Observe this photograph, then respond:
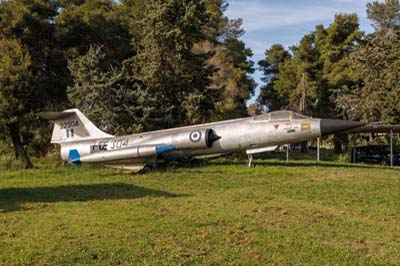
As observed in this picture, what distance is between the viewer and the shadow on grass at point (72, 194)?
11.2 m

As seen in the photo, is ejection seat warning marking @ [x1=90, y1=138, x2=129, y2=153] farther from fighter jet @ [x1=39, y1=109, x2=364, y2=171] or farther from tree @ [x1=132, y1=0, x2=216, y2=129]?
tree @ [x1=132, y1=0, x2=216, y2=129]

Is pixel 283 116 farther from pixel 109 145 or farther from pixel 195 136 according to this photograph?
pixel 109 145

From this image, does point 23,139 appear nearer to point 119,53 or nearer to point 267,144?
point 119,53

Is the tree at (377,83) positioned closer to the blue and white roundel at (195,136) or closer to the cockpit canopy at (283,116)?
the cockpit canopy at (283,116)

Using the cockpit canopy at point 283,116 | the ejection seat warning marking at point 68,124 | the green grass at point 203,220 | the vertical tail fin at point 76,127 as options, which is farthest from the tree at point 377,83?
the ejection seat warning marking at point 68,124

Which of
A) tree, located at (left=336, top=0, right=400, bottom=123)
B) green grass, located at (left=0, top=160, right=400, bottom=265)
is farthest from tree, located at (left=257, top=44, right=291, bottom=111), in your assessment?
green grass, located at (left=0, top=160, right=400, bottom=265)

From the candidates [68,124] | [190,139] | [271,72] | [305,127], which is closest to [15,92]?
[68,124]

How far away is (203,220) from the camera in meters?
8.67

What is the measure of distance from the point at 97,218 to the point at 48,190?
4.69 meters

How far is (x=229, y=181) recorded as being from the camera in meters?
14.6

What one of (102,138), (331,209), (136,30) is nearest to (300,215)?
(331,209)

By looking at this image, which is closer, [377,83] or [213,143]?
[213,143]

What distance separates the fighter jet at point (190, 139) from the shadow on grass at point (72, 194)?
3.88 meters

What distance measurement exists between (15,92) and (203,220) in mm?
14598
